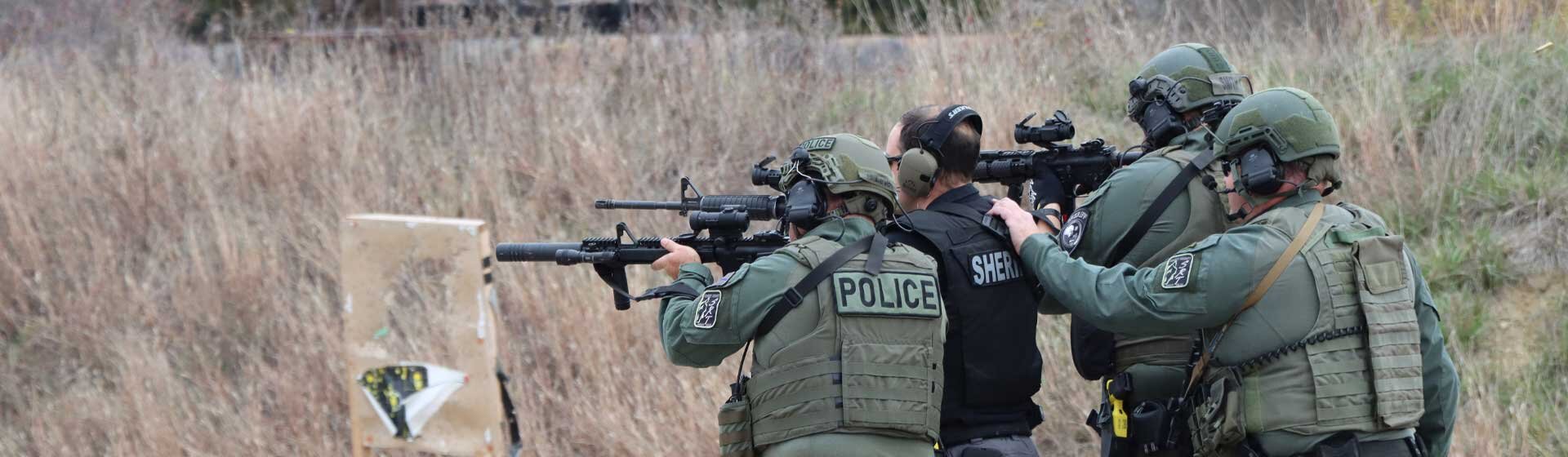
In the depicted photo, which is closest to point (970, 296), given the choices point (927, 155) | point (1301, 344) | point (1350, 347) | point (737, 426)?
point (927, 155)

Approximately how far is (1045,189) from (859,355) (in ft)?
4.20

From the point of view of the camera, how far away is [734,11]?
9305mm

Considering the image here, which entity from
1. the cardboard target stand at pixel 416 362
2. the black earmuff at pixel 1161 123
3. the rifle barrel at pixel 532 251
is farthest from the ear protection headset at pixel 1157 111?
the cardboard target stand at pixel 416 362

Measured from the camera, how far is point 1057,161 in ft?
13.2

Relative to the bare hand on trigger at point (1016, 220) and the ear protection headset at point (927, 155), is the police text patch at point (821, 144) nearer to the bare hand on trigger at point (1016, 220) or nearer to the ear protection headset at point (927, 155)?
the ear protection headset at point (927, 155)

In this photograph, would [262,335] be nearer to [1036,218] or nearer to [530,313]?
[530,313]

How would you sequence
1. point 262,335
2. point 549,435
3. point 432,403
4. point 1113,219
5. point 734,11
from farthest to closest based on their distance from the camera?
1. point 734,11
2. point 262,335
3. point 549,435
4. point 432,403
5. point 1113,219

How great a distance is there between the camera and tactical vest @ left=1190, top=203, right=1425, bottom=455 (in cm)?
303

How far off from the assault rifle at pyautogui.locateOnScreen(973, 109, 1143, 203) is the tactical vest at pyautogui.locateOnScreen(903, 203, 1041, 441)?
1.86 feet

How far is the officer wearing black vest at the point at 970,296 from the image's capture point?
3.40 metres

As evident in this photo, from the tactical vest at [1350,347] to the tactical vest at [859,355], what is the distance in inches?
35.2

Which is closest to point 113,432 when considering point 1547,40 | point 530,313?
point 530,313

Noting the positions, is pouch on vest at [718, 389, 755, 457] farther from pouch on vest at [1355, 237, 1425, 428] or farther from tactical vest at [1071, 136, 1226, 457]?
pouch on vest at [1355, 237, 1425, 428]

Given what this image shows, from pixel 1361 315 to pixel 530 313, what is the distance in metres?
4.67
